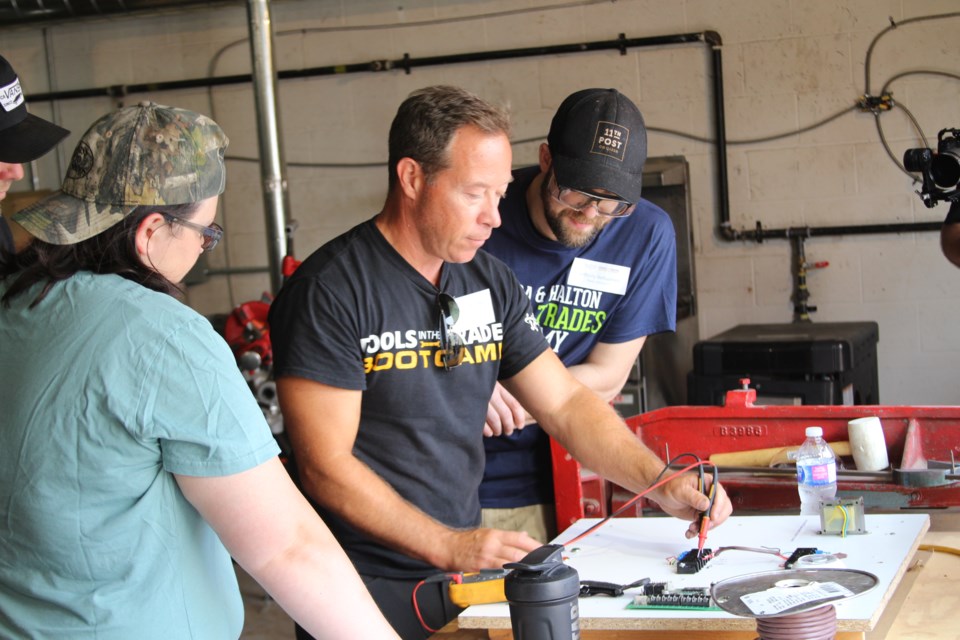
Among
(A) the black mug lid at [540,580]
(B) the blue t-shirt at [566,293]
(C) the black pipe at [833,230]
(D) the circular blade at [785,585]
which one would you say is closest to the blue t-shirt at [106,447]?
(A) the black mug lid at [540,580]

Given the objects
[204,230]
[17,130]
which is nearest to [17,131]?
[17,130]

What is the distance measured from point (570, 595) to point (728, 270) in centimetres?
354

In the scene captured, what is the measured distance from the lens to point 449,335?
1.90m

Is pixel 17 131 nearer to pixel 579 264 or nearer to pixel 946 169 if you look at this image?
pixel 579 264

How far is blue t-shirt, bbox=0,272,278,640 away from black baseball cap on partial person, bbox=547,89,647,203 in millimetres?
1158

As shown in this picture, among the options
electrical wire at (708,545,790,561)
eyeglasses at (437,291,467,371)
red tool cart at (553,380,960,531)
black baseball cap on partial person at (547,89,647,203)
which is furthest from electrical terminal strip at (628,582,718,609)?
black baseball cap on partial person at (547,89,647,203)

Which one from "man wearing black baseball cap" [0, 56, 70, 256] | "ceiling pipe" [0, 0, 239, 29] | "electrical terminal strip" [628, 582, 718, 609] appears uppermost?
"ceiling pipe" [0, 0, 239, 29]

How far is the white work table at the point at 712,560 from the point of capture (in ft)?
4.89

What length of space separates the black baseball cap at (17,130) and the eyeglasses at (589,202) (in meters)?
1.09

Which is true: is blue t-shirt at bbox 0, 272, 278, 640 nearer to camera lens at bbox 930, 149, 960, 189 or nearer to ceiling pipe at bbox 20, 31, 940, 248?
camera lens at bbox 930, 149, 960, 189

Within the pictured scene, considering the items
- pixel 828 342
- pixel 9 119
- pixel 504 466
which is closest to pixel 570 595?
pixel 504 466

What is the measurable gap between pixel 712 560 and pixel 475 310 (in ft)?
2.02

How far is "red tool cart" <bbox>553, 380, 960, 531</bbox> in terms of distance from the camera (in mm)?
2096

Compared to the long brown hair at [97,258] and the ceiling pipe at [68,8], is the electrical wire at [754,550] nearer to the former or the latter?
the long brown hair at [97,258]
